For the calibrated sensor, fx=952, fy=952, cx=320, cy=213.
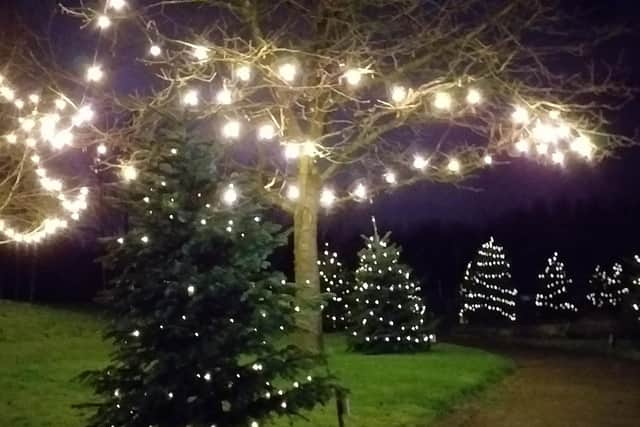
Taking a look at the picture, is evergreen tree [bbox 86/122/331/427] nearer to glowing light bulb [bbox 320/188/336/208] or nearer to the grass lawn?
the grass lawn

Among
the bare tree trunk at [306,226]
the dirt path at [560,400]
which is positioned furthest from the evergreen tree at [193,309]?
the dirt path at [560,400]

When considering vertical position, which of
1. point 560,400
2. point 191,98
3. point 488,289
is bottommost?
point 560,400

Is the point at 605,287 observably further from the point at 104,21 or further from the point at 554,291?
the point at 104,21

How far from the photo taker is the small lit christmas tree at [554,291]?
63188 millimetres

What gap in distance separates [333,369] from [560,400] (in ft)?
17.1

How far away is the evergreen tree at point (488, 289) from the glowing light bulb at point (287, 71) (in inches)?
1914

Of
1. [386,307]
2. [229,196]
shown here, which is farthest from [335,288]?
[229,196]

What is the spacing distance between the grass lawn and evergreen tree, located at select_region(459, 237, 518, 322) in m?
29.9

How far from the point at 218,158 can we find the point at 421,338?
61.5ft

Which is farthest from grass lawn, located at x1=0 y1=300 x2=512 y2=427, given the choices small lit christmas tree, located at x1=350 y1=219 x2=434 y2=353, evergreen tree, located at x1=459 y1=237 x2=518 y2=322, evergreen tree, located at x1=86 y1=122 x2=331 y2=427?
evergreen tree, located at x1=459 y1=237 x2=518 y2=322

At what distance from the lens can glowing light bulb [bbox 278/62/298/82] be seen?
11.1m

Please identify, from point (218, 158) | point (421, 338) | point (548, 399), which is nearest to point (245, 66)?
point (218, 158)

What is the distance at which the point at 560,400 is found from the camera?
53.5 ft

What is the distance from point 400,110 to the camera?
12914mm
